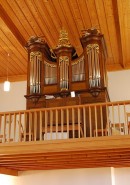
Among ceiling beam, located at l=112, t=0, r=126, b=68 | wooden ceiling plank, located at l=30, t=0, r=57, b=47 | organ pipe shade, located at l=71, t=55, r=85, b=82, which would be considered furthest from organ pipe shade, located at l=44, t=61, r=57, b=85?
ceiling beam, located at l=112, t=0, r=126, b=68

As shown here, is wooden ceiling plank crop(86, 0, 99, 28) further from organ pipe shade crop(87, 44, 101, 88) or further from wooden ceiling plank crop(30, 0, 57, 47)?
wooden ceiling plank crop(30, 0, 57, 47)

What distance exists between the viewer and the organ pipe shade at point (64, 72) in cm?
872

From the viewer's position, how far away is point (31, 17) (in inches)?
343

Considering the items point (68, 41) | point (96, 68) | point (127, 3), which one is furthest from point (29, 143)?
point (127, 3)

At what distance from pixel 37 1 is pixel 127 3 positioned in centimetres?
226

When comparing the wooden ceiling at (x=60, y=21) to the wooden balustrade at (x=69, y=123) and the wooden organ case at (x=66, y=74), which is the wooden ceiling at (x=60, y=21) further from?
the wooden balustrade at (x=69, y=123)

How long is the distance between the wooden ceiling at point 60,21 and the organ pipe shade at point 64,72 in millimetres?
967

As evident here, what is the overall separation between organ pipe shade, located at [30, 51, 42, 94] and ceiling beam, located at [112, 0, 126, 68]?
7.81 ft

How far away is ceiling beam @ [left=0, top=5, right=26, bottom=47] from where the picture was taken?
840cm

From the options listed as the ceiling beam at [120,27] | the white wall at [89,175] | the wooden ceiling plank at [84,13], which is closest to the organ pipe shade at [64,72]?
the wooden ceiling plank at [84,13]

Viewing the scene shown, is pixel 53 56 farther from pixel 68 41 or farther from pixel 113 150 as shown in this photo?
pixel 113 150

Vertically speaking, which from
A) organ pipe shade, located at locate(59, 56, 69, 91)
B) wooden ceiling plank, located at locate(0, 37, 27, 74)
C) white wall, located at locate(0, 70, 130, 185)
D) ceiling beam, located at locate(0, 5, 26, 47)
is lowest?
white wall, located at locate(0, 70, 130, 185)

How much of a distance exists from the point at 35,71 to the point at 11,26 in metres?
1.43

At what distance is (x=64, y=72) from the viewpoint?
8875 mm
